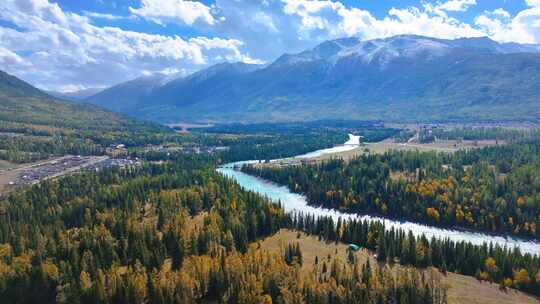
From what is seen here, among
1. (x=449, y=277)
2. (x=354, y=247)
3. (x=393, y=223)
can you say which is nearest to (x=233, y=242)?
(x=354, y=247)

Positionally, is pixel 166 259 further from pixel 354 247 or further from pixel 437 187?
pixel 437 187

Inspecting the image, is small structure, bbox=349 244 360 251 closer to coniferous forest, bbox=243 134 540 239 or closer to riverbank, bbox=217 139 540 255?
riverbank, bbox=217 139 540 255

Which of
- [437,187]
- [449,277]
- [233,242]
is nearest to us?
[449,277]

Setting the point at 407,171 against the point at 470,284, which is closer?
the point at 470,284

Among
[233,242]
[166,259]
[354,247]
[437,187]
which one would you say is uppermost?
[437,187]

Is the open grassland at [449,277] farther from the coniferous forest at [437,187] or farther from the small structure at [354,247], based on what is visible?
the coniferous forest at [437,187]

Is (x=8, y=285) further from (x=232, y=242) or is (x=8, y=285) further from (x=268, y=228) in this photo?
(x=268, y=228)

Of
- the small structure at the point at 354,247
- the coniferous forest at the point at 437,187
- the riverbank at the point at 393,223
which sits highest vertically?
the coniferous forest at the point at 437,187

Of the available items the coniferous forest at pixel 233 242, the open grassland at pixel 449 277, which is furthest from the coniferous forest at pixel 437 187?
the open grassland at pixel 449 277

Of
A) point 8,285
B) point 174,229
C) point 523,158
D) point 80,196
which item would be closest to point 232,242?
point 174,229
